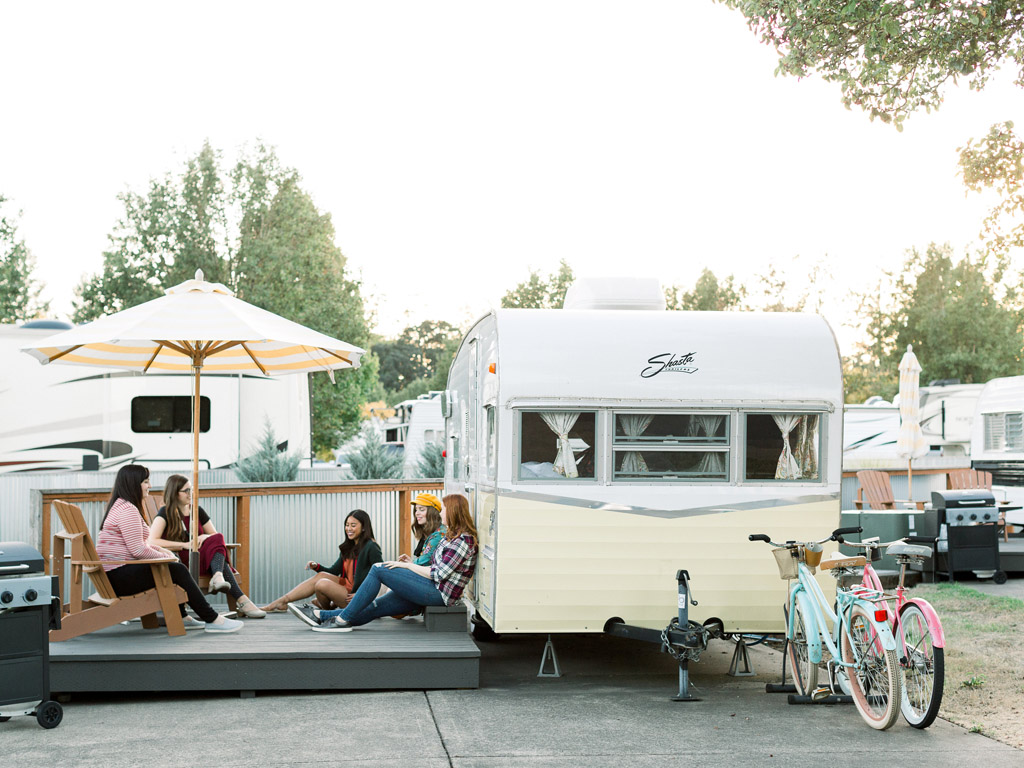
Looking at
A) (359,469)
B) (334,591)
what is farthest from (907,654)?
(359,469)

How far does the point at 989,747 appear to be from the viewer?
5738 millimetres

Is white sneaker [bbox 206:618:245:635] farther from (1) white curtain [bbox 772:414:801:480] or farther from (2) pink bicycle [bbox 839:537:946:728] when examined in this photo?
(2) pink bicycle [bbox 839:537:946:728]

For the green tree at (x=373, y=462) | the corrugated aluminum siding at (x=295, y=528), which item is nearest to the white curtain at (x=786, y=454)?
the corrugated aluminum siding at (x=295, y=528)

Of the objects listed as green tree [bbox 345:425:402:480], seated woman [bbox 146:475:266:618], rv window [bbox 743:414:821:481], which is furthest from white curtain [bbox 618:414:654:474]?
green tree [bbox 345:425:402:480]

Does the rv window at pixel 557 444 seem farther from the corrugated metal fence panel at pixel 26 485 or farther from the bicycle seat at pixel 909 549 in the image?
the corrugated metal fence panel at pixel 26 485

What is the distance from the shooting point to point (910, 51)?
27.7ft

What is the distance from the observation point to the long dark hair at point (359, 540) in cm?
848

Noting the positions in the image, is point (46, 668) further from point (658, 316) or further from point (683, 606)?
point (658, 316)

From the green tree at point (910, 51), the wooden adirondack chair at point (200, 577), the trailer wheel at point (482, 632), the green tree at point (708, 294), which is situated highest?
the green tree at point (708, 294)

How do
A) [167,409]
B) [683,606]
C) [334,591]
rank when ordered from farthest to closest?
[167,409]
[334,591]
[683,606]

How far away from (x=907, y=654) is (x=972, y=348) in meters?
31.7

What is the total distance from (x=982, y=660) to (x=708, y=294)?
2926 cm

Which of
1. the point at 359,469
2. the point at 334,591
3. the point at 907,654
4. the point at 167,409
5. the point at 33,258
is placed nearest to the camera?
the point at 907,654

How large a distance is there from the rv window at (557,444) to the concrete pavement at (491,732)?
1412mm
